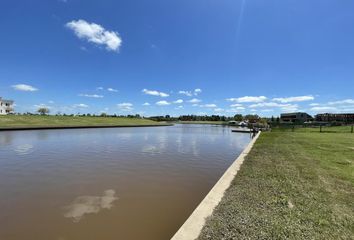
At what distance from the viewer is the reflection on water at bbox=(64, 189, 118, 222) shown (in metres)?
5.09

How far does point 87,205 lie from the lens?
18.5 feet

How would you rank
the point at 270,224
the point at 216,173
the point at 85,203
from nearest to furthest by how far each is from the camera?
the point at 270,224
the point at 85,203
the point at 216,173

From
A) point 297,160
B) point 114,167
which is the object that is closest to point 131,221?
point 114,167

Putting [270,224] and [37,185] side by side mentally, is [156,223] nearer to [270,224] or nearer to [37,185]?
[270,224]

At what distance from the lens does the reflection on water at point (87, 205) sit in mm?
5090

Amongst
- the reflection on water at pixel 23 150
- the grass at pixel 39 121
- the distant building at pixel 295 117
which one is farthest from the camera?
the distant building at pixel 295 117

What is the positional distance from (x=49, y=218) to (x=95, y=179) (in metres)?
3.03

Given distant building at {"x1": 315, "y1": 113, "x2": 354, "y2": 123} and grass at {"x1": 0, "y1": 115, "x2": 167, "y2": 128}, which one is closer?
Answer: grass at {"x1": 0, "y1": 115, "x2": 167, "y2": 128}

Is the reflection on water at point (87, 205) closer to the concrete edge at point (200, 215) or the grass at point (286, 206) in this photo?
the concrete edge at point (200, 215)

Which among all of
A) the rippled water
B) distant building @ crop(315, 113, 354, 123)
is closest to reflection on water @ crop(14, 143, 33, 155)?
the rippled water

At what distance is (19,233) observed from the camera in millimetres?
4270

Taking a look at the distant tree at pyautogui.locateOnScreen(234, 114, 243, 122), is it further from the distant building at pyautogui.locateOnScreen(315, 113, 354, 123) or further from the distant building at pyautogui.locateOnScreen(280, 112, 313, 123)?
the distant building at pyautogui.locateOnScreen(315, 113, 354, 123)

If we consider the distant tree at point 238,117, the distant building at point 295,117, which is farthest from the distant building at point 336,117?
the distant tree at point 238,117

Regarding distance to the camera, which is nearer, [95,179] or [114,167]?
[95,179]
